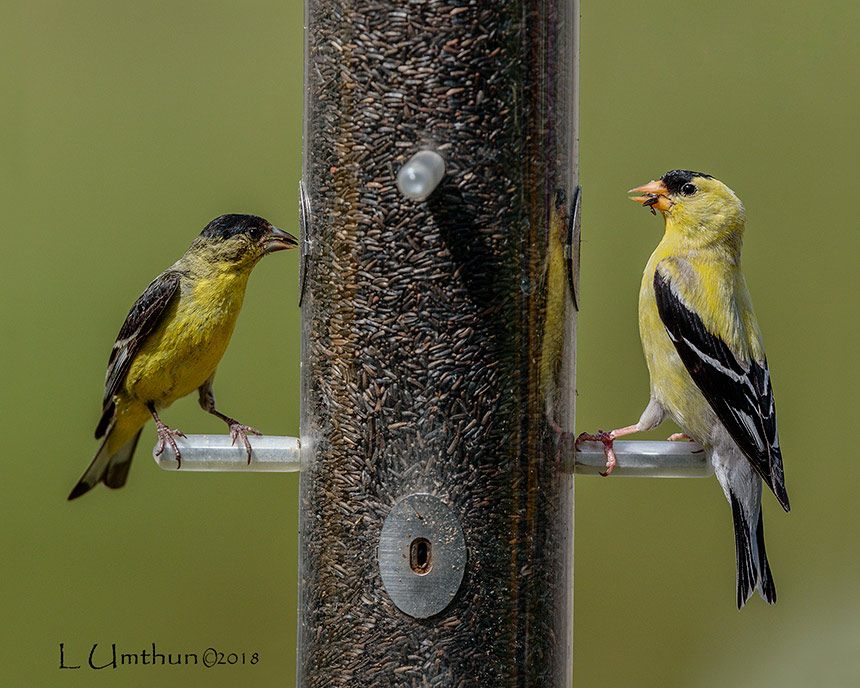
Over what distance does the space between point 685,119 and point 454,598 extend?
17.7 feet

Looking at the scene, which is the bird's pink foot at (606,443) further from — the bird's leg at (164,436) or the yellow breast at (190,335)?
the yellow breast at (190,335)

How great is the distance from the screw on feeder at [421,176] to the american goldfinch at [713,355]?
1.04 m

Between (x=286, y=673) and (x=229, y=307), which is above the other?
(x=229, y=307)

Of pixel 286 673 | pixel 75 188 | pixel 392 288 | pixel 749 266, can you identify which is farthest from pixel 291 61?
pixel 392 288

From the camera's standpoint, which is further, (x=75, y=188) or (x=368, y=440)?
(x=75, y=188)

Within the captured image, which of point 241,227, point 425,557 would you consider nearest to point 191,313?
point 241,227

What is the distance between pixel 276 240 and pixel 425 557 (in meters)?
1.58

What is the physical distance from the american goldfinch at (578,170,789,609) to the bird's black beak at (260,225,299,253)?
1.28 metres

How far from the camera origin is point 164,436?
4.29m

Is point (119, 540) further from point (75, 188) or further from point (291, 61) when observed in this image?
point (291, 61)

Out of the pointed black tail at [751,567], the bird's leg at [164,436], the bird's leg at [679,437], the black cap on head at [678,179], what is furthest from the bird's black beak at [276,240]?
the pointed black tail at [751,567]

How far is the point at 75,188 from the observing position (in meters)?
8.05

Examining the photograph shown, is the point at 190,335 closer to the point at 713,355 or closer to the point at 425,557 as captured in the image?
the point at 425,557

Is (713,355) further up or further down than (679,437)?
further up
